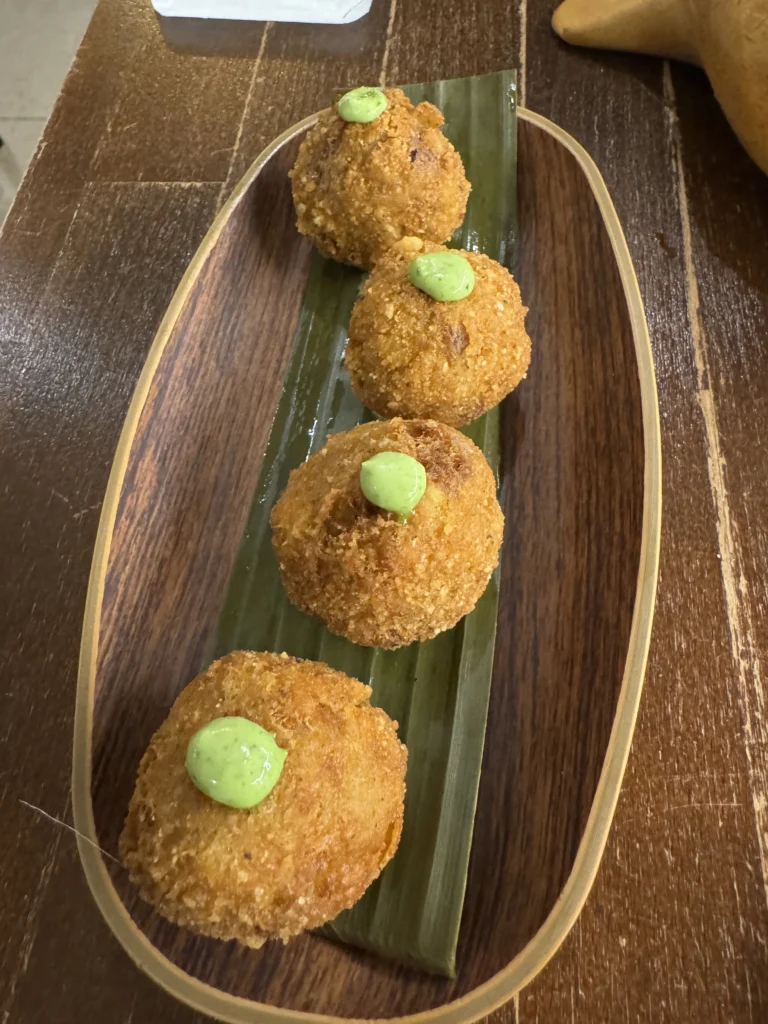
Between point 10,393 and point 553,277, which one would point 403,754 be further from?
point 10,393

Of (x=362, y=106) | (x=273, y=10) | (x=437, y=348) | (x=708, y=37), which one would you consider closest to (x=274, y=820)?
(x=437, y=348)

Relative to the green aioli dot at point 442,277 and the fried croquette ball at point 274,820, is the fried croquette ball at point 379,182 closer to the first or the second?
the green aioli dot at point 442,277

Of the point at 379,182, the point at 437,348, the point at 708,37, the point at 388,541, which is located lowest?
the point at 388,541

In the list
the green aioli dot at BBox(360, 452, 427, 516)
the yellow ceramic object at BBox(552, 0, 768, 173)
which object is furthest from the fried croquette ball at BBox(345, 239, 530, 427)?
the yellow ceramic object at BBox(552, 0, 768, 173)

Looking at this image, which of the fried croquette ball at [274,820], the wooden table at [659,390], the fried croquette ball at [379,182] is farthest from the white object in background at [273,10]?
the fried croquette ball at [274,820]

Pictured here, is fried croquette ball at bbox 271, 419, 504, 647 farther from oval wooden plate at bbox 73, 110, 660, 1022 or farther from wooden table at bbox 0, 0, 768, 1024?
wooden table at bbox 0, 0, 768, 1024

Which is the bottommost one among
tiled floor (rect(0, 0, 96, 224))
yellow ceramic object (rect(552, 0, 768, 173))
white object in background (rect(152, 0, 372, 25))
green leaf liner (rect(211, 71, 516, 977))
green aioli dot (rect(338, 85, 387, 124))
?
tiled floor (rect(0, 0, 96, 224))

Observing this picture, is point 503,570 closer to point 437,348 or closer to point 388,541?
point 388,541
